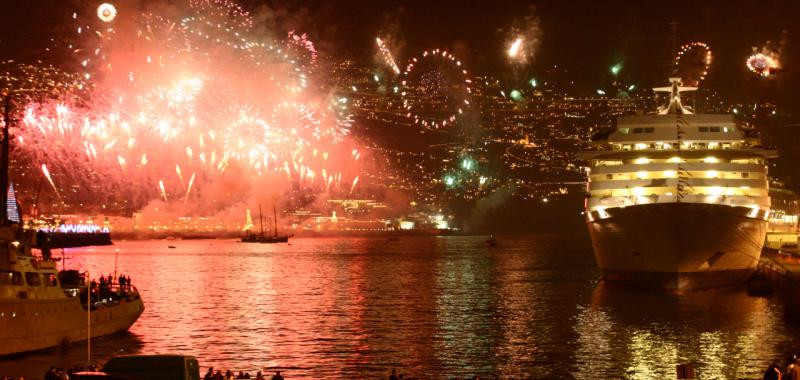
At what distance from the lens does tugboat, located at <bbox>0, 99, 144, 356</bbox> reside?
132 feet

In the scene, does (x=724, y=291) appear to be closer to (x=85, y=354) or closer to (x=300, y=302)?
(x=300, y=302)

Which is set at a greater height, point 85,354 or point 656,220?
point 656,220

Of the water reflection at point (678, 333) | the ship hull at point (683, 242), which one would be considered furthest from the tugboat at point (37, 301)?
the ship hull at point (683, 242)

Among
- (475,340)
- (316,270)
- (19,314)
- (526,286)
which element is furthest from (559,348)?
(316,270)

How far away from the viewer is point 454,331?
54.8 meters

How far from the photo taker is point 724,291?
72.2m

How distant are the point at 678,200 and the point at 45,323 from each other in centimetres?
4474

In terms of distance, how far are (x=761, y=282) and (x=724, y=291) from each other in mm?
2622

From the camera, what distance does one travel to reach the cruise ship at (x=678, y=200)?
68812mm

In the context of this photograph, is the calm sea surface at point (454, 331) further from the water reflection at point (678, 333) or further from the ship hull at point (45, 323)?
the ship hull at point (45, 323)

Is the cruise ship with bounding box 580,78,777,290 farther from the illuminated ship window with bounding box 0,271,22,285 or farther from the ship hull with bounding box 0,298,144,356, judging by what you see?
the illuminated ship window with bounding box 0,271,22,285

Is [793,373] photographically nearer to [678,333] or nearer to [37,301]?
[678,333]

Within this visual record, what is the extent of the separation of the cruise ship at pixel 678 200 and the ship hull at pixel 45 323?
125ft

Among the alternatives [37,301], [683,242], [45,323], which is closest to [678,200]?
[683,242]
